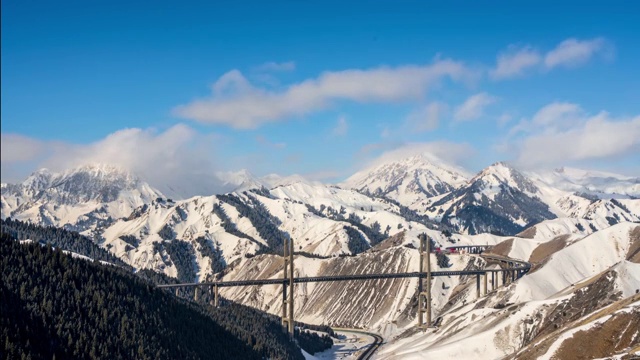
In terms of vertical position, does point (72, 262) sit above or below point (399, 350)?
above

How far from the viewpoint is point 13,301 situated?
382 ft

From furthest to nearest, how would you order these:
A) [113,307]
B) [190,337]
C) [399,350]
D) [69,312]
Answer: [399,350] → [190,337] → [113,307] → [69,312]

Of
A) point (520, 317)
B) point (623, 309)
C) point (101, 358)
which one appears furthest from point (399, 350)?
point (101, 358)

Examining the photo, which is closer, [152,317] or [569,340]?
[569,340]

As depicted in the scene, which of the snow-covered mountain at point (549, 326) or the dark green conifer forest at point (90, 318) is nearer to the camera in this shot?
the snow-covered mountain at point (549, 326)

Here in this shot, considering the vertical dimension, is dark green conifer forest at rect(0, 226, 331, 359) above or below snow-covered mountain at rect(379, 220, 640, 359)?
above

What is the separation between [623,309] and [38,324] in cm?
9867

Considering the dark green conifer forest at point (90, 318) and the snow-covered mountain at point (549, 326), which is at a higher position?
the dark green conifer forest at point (90, 318)

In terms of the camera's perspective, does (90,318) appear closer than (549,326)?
Yes

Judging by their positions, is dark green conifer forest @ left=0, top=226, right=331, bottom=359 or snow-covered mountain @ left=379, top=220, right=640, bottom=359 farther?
dark green conifer forest @ left=0, top=226, right=331, bottom=359

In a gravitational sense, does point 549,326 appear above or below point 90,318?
below

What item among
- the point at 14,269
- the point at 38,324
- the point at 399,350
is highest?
the point at 14,269

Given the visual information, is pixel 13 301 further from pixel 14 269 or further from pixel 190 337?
pixel 190 337

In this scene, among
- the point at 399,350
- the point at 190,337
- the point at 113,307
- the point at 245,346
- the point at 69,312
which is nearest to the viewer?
the point at 69,312
